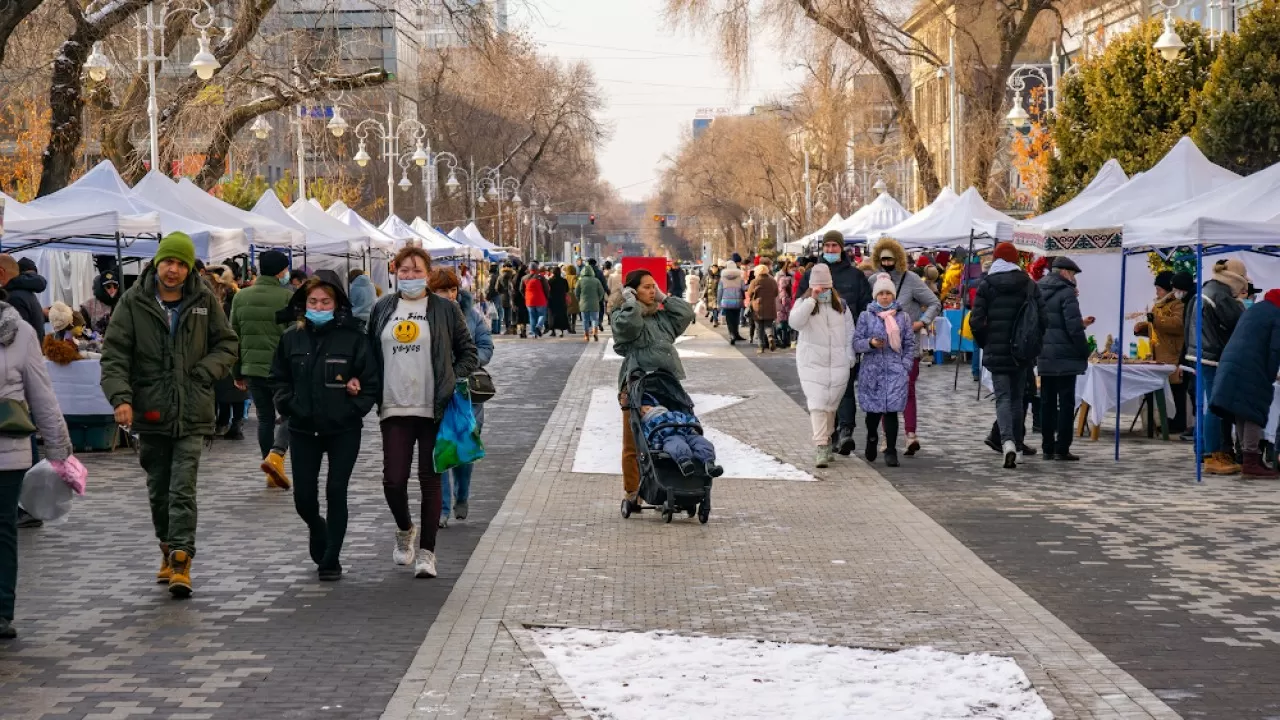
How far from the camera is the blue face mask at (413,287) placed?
895 cm

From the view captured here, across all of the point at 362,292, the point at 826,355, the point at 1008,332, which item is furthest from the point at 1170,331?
the point at 362,292

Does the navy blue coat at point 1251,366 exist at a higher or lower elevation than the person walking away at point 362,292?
lower

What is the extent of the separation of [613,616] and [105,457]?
886cm

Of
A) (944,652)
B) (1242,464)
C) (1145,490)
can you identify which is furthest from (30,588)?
(1242,464)

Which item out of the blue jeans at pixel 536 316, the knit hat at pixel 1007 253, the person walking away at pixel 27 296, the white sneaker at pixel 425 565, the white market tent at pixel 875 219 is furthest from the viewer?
the blue jeans at pixel 536 316

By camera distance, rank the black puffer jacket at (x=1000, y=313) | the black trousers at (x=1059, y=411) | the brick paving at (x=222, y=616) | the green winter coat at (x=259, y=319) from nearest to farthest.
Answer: the brick paving at (x=222, y=616)
the green winter coat at (x=259, y=319)
the black puffer jacket at (x=1000, y=313)
the black trousers at (x=1059, y=411)

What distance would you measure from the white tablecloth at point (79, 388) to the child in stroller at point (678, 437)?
678cm

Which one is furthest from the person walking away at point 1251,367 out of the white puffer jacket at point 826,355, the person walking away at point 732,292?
the person walking away at point 732,292

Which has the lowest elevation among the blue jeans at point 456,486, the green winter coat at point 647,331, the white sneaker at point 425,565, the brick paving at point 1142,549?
the brick paving at point 1142,549

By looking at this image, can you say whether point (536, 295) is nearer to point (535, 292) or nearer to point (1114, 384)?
point (535, 292)

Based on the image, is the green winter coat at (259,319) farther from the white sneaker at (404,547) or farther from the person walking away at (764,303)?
the person walking away at (764,303)

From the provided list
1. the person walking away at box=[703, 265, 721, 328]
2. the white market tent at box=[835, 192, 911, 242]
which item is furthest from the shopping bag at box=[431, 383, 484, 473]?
the person walking away at box=[703, 265, 721, 328]

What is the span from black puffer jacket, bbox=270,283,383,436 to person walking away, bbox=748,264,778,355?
2322cm

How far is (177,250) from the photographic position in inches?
342
